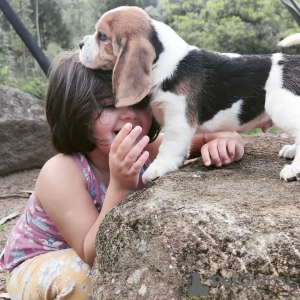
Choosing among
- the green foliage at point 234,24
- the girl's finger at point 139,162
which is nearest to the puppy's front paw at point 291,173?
the girl's finger at point 139,162

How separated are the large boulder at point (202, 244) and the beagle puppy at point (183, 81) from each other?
17cm

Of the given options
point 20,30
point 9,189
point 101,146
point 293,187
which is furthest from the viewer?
point 9,189

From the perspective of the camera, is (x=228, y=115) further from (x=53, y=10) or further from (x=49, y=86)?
(x=53, y=10)

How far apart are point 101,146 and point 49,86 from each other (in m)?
0.27

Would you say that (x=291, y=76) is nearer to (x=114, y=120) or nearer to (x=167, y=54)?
(x=167, y=54)

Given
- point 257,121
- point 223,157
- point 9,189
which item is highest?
point 257,121

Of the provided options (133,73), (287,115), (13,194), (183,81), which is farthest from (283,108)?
(13,194)

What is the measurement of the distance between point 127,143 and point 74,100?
0.33 meters

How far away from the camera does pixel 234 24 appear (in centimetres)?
571

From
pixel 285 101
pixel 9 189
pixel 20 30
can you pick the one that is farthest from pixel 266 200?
pixel 9 189

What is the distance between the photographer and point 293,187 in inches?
41.2

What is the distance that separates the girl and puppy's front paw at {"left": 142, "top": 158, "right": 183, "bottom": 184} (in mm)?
36

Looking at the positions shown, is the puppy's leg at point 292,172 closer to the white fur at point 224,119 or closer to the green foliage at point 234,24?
the white fur at point 224,119

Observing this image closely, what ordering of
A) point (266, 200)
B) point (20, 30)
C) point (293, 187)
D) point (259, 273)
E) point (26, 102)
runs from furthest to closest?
point (26, 102), point (20, 30), point (293, 187), point (266, 200), point (259, 273)
